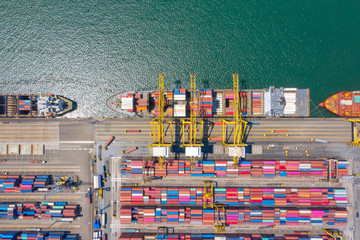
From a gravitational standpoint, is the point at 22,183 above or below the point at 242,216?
above

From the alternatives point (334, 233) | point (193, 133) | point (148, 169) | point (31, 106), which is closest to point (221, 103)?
point (193, 133)

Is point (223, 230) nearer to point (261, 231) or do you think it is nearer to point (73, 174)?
point (261, 231)

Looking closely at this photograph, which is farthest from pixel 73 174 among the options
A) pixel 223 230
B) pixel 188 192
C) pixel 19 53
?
pixel 223 230

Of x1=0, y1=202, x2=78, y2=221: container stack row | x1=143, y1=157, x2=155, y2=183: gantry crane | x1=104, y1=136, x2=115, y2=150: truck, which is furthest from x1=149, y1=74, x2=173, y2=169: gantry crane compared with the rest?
x1=0, y1=202, x2=78, y2=221: container stack row

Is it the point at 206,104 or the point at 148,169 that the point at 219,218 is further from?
the point at 206,104

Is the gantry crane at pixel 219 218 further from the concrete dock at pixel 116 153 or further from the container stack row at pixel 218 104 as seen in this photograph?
the container stack row at pixel 218 104

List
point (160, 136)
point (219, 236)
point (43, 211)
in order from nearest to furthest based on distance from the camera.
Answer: point (160, 136), point (219, 236), point (43, 211)

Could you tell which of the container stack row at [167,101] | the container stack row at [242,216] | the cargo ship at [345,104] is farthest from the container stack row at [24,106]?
the cargo ship at [345,104]
